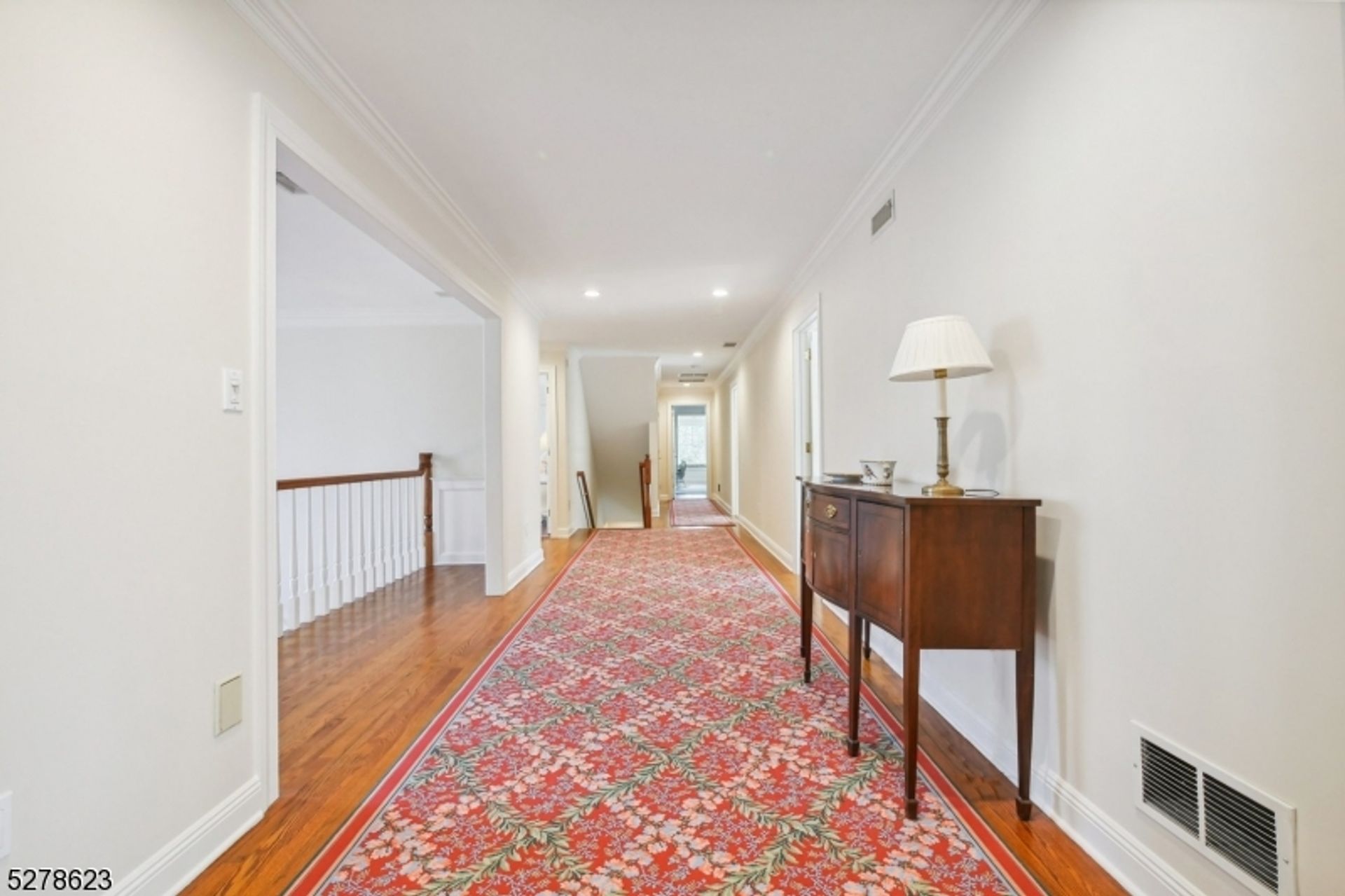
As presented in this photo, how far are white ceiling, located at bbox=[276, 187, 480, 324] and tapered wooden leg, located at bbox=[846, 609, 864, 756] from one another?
9.22 ft

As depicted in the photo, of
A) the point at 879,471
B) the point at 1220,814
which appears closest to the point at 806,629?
the point at 879,471

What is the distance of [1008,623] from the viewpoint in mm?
1539

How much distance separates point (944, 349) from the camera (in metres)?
1.63

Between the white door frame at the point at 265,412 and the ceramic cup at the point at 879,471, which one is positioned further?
the ceramic cup at the point at 879,471

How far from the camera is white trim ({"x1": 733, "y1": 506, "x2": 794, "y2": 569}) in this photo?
4.94 m

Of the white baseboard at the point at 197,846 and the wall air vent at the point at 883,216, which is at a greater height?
the wall air vent at the point at 883,216

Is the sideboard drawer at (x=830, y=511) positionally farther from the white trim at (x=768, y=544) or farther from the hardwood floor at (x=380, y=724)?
the white trim at (x=768, y=544)

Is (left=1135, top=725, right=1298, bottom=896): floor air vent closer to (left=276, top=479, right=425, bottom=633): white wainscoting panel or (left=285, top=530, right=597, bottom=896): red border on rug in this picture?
(left=285, top=530, right=597, bottom=896): red border on rug

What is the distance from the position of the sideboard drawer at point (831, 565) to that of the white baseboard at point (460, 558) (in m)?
3.90

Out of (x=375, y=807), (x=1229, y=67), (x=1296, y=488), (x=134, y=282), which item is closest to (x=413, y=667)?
(x=375, y=807)

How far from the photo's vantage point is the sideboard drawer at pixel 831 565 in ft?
6.31

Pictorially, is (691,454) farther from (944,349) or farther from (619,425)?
(944,349)

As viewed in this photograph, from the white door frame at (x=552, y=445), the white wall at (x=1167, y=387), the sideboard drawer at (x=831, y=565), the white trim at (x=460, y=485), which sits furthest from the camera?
the white door frame at (x=552, y=445)

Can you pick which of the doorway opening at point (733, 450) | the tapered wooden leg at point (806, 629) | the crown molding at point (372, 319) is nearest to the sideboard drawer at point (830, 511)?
the tapered wooden leg at point (806, 629)
